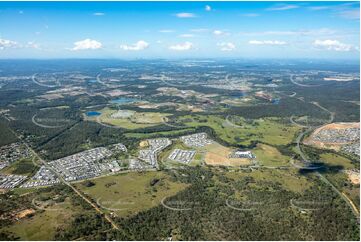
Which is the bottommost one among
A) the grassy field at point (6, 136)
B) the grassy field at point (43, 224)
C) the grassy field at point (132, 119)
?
the grassy field at point (43, 224)

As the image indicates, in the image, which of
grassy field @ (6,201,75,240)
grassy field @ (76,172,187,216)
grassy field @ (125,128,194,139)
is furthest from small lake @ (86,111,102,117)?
grassy field @ (6,201,75,240)

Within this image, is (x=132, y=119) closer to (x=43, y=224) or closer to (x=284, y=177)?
(x=284, y=177)

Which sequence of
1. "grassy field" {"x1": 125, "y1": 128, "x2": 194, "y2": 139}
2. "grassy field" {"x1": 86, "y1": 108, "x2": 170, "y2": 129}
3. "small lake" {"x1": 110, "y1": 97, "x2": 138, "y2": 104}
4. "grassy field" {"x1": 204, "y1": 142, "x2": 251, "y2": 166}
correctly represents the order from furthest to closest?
"small lake" {"x1": 110, "y1": 97, "x2": 138, "y2": 104} < "grassy field" {"x1": 86, "y1": 108, "x2": 170, "y2": 129} < "grassy field" {"x1": 125, "y1": 128, "x2": 194, "y2": 139} < "grassy field" {"x1": 204, "y1": 142, "x2": 251, "y2": 166}

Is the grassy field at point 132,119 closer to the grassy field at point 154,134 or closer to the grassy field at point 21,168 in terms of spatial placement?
the grassy field at point 154,134

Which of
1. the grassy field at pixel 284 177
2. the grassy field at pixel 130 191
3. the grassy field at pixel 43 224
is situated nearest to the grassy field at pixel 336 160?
the grassy field at pixel 284 177

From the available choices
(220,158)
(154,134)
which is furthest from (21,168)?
(220,158)

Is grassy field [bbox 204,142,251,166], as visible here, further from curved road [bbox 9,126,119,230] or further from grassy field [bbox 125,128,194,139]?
curved road [bbox 9,126,119,230]
